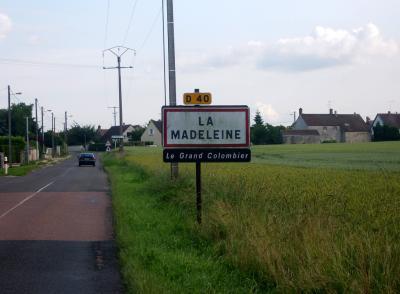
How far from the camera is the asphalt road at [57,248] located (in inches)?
350

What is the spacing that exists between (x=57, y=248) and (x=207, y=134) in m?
3.59

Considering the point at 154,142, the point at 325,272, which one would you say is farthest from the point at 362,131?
the point at 325,272

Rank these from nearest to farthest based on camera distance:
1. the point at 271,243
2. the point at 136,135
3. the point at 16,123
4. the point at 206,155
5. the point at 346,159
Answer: the point at 271,243
the point at 206,155
the point at 346,159
the point at 16,123
the point at 136,135

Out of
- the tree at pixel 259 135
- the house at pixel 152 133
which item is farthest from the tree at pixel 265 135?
the house at pixel 152 133

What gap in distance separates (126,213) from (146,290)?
348 inches

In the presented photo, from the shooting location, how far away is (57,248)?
11938 mm

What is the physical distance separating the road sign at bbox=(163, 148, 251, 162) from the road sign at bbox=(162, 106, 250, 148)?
84 mm

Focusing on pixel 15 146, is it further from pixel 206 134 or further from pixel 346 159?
pixel 206 134

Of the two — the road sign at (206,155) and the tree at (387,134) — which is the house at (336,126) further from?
the road sign at (206,155)

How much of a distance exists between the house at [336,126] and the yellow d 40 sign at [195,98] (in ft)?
372

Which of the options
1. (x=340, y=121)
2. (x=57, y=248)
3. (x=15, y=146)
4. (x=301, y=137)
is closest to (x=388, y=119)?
(x=340, y=121)

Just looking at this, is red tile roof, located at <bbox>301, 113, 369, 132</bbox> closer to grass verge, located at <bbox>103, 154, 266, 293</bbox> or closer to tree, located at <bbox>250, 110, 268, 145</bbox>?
tree, located at <bbox>250, 110, 268, 145</bbox>

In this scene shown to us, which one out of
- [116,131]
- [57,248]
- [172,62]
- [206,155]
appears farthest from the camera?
[116,131]

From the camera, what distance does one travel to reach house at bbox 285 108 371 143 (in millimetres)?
128050
